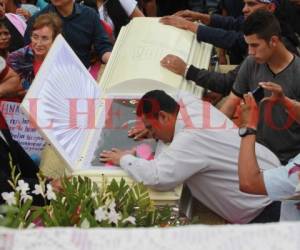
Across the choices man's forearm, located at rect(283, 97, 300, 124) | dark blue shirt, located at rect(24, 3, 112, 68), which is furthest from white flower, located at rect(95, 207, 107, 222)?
dark blue shirt, located at rect(24, 3, 112, 68)

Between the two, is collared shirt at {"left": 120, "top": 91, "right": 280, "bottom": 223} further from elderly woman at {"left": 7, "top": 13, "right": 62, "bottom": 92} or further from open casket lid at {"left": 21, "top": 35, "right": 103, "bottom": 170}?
elderly woman at {"left": 7, "top": 13, "right": 62, "bottom": 92}

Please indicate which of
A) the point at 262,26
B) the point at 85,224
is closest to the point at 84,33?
the point at 262,26

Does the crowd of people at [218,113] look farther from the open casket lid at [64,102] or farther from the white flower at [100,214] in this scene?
the white flower at [100,214]

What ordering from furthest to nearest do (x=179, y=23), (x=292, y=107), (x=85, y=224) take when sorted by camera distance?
(x=179, y=23) → (x=292, y=107) → (x=85, y=224)

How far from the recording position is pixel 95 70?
4.84 metres

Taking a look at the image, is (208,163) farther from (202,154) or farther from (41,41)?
(41,41)

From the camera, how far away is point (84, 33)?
16.1 ft

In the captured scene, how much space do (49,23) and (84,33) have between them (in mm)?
501

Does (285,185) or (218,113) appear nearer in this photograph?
(285,185)

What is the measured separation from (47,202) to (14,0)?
3256 mm

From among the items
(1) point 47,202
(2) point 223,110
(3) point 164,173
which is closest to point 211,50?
(2) point 223,110

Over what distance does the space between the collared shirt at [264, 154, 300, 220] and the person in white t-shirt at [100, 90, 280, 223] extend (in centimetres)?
58

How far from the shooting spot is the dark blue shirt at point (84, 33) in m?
4.89

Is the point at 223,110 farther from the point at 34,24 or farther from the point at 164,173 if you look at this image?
the point at 34,24
